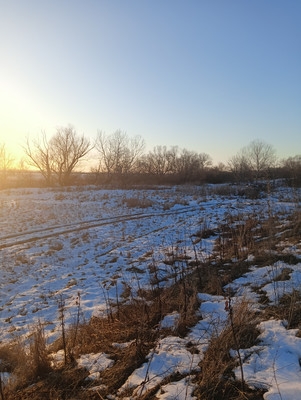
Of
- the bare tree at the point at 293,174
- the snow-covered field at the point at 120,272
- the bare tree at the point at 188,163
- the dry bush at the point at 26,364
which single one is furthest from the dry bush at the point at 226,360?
the bare tree at the point at 188,163

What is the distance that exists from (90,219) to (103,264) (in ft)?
26.5

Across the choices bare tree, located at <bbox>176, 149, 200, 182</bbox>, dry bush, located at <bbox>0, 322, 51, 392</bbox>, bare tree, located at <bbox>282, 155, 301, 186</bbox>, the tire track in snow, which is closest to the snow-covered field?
the tire track in snow

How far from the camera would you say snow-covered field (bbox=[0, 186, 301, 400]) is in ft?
11.3

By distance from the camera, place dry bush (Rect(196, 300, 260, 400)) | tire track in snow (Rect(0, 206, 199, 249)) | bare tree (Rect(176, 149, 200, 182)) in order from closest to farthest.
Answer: dry bush (Rect(196, 300, 260, 400)) → tire track in snow (Rect(0, 206, 199, 249)) → bare tree (Rect(176, 149, 200, 182))

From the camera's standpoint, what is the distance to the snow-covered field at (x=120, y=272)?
11.3 feet

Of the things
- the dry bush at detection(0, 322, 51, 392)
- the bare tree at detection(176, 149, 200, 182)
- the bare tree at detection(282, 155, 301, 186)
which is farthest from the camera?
the bare tree at detection(176, 149, 200, 182)

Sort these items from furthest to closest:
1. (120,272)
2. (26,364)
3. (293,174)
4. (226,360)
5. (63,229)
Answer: (293,174)
(63,229)
(120,272)
(26,364)
(226,360)

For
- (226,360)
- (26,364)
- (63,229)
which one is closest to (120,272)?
(26,364)

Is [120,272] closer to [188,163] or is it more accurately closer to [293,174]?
[293,174]

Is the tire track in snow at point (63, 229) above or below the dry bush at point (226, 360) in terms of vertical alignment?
below

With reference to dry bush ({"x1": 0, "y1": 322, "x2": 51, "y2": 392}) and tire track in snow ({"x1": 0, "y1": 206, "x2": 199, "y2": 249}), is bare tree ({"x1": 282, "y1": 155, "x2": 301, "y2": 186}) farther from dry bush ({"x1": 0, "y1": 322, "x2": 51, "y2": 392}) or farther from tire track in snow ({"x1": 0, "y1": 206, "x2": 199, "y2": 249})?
dry bush ({"x1": 0, "y1": 322, "x2": 51, "y2": 392})

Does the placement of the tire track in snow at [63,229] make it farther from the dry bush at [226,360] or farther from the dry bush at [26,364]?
the dry bush at [226,360]

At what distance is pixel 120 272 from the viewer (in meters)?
9.16

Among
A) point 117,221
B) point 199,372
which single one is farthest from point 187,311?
point 117,221
